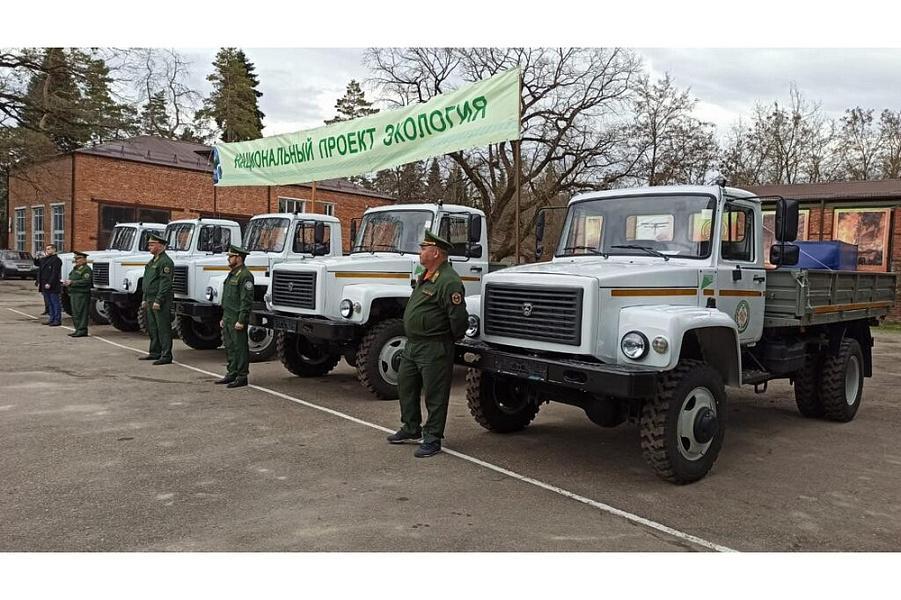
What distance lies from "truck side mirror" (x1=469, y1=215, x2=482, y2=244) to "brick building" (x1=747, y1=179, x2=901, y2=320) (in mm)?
14023

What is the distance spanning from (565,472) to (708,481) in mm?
1066

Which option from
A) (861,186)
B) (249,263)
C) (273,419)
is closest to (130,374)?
(249,263)

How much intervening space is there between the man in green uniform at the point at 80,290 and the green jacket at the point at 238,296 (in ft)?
20.8

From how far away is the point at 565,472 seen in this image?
577 cm

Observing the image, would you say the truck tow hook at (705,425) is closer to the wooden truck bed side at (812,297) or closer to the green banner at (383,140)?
the wooden truck bed side at (812,297)

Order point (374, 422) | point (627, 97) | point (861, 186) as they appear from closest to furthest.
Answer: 1. point (374, 422)
2. point (861, 186)
3. point (627, 97)

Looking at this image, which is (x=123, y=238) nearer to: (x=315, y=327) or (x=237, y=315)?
(x=237, y=315)

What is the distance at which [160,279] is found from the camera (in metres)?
10.6

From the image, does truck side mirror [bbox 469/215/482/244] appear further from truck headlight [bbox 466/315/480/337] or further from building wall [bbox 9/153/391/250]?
building wall [bbox 9/153/391/250]

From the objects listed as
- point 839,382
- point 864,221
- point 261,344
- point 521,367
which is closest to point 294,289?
point 261,344

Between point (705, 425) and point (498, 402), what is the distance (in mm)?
1978

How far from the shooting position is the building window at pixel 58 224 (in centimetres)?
2986

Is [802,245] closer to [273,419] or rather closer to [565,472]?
[565,472]

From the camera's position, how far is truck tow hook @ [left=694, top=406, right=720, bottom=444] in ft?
17.9
